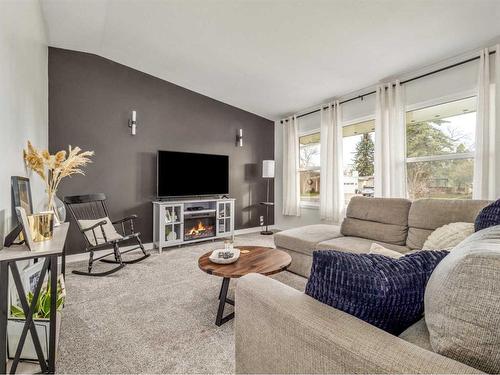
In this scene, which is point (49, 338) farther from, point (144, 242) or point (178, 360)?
point (144, 242)

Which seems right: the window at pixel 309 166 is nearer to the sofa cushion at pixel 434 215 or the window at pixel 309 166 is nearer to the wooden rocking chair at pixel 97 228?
the sofa cushion at pixel 434 215

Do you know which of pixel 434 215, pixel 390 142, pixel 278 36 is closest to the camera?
pixel 434 215

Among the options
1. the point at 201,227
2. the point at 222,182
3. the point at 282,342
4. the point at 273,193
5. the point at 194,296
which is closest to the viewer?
the point at 282,342

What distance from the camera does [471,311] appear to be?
1.78ft

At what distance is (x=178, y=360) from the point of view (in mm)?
1457

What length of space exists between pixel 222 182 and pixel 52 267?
3.27 m

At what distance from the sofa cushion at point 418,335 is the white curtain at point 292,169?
4209 millimetres

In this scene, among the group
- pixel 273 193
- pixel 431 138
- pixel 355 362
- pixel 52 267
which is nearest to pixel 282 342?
pixel 355 362

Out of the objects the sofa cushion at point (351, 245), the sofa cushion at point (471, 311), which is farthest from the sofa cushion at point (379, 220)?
the sofa cushion at point (471, 311)

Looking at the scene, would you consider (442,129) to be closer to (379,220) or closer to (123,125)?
(379,220)

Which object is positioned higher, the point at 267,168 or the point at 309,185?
the point at 267,168

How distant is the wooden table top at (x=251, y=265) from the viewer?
1800mm

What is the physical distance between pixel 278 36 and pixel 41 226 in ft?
9.16

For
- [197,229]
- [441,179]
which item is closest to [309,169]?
[441,179]
